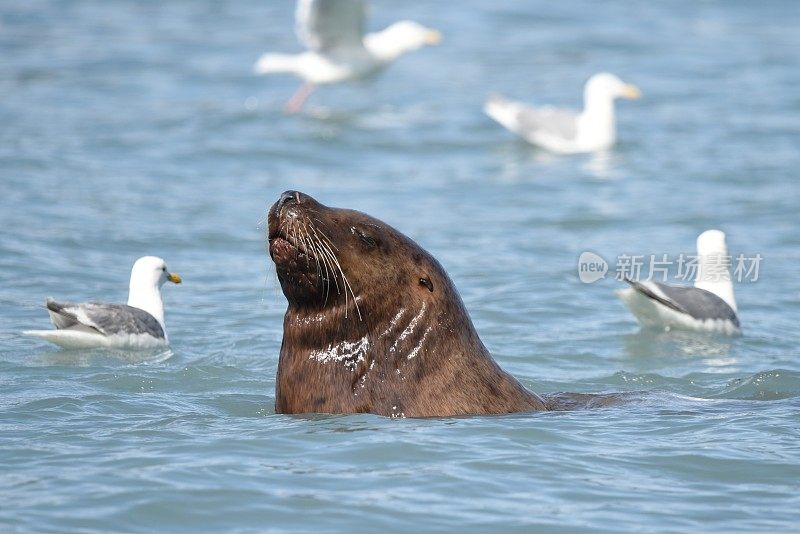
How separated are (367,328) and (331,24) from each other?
50.3 ft

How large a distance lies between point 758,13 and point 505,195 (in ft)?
39.0

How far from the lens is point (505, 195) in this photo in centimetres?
1438

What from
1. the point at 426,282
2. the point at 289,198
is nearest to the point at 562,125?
the point at 426,282

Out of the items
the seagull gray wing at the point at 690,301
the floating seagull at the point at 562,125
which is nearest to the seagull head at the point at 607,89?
the floating seagull at the point at 562,125

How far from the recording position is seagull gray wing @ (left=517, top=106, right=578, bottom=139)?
56.9 ft

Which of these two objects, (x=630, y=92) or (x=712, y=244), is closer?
(x=712, y=244)

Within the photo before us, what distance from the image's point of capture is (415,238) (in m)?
12.1

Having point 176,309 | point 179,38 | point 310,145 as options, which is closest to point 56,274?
point 176,309

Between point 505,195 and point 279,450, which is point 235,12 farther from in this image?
point 279,450

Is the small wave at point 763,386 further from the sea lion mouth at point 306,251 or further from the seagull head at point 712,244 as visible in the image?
the seagull head at point 712,244

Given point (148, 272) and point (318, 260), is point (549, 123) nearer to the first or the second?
point (148, 272)

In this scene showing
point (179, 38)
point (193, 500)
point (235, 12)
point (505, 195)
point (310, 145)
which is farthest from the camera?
point (235, 12)

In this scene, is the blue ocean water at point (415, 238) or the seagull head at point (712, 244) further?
the seagull head at point (712, 244)

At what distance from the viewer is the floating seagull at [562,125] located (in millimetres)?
17141
